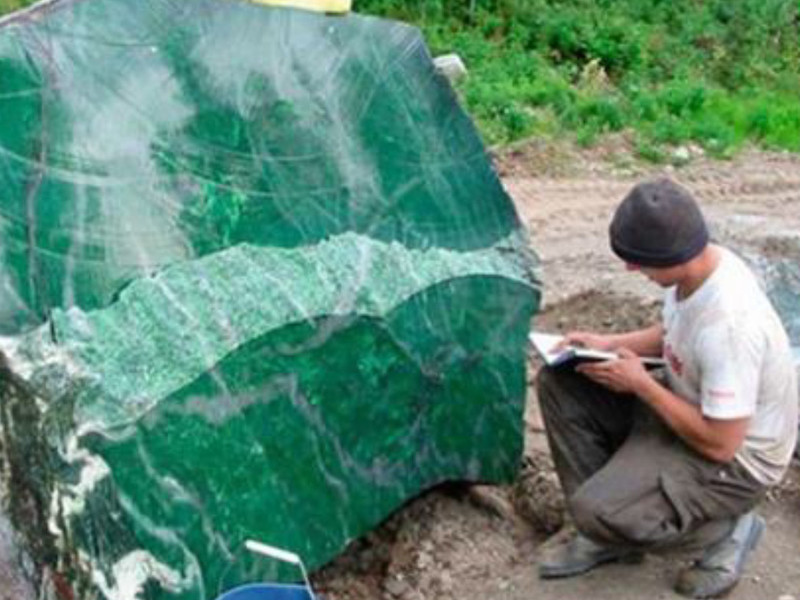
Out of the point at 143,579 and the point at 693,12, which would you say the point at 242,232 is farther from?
the point at 693,12

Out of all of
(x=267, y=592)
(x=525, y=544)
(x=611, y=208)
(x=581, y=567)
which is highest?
(x=267, y=592)

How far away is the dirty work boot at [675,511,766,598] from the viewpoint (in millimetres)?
4266

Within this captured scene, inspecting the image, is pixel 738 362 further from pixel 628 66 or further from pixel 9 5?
pixel 9 5

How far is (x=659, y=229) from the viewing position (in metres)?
3.89

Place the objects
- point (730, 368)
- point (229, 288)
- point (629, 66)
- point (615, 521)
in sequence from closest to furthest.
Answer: point (229, 288) → point (730, 368) → point (615, 521) → point (629, 66)

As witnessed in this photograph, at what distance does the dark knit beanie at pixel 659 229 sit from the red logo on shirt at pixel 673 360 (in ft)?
0.98

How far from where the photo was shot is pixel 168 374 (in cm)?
364

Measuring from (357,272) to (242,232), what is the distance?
0.39 m

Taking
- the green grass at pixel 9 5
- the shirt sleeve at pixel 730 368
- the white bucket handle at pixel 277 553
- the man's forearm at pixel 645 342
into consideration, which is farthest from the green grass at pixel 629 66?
the white bucket handle at pixel 277 553

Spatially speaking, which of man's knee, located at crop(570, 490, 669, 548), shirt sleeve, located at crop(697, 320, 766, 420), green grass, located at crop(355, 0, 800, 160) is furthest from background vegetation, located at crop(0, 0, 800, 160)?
shirt sleeve, located at crop(697, 320, 766, 420)

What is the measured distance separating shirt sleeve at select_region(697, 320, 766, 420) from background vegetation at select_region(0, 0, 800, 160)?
5784 mm

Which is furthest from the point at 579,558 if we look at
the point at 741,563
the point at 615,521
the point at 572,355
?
the point at 572,355

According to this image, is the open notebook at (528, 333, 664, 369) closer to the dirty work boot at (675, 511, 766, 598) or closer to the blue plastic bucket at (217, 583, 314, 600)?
the dirty work boot at (675, 511, 766, 598)

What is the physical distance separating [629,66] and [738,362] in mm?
8511
